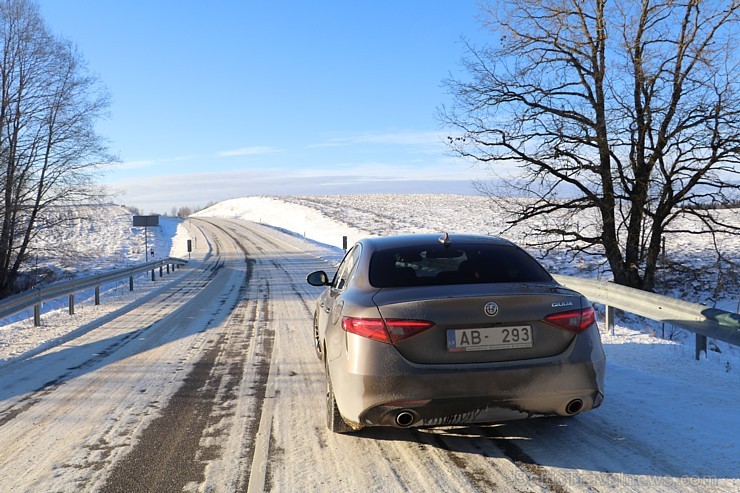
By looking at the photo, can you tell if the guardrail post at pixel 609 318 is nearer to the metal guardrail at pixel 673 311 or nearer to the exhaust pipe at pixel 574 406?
the metal guardrail at pixel 673 311

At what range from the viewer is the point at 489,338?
349cm

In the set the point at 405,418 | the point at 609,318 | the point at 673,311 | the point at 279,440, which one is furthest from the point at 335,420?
the point at 609,318

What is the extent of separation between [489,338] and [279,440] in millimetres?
1722

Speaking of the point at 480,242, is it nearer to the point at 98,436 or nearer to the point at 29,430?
the point at 98,436

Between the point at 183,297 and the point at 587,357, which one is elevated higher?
the point at 587,357

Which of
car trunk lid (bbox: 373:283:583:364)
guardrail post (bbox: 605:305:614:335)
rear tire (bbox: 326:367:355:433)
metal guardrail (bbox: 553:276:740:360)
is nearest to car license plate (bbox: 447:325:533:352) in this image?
car trunk lid (bbox: 373:283:583:364)

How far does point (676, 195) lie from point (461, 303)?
36.7 feet

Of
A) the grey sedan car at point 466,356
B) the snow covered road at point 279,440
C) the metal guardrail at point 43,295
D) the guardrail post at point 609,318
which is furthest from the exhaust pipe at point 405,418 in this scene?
the metal guardrail at point 43,295

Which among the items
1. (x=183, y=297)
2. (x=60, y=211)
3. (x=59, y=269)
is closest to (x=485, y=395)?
(x=183, y=297)

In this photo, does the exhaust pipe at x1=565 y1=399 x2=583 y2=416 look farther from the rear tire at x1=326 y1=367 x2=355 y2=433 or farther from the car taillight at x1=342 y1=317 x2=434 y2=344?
the rear tire at x1=326 y1=367 x2=355 y2=433

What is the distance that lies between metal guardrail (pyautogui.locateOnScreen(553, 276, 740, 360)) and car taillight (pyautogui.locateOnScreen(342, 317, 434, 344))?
143 inches

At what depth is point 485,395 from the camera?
3420mm

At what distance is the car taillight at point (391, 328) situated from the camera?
3455mm

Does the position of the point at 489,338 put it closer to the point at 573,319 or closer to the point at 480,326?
the point at 480,326
